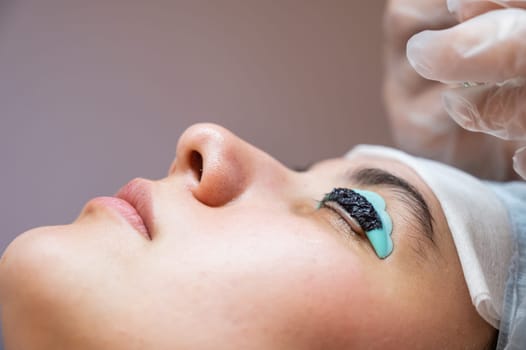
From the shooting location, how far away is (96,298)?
0.70 m

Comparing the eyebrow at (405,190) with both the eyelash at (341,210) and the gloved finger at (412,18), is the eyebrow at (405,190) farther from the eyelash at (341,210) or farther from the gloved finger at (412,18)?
the gloved finger at (412,18)

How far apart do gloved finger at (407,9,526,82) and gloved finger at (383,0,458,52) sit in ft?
1.35

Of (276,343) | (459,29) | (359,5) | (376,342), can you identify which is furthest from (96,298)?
(359,5)

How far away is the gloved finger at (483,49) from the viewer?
70 cm

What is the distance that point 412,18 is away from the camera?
124cm

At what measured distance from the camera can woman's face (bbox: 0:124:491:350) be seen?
0.70 m

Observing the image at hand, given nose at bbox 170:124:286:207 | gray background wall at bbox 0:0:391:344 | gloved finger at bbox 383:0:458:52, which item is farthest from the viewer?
gray background wall at bbox 0:0:391:344

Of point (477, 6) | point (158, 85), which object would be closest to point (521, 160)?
point (477, 6)

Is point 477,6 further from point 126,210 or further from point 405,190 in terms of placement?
point 126,210

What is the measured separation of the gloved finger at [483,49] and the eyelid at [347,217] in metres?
0.24

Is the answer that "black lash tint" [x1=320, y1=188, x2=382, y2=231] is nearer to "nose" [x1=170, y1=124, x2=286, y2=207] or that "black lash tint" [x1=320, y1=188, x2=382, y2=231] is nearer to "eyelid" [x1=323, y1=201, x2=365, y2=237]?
"eyelid" [x1=323, y1=201, x2=365, y2=237]

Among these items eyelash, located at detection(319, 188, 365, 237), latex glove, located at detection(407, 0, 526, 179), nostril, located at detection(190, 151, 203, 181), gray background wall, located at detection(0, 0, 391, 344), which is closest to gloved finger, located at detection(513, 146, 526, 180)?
latex glove, located at detection(407, 0, 526, 179)

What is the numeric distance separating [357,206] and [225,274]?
0.24 meters

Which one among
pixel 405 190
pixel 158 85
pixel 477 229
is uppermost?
pixel 158 85
